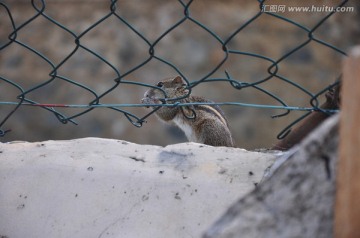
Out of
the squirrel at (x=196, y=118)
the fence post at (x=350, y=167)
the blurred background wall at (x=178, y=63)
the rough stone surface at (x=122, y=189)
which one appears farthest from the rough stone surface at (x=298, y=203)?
the blurred background wall at (x=178, y=63)

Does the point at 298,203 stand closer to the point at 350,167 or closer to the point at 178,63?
the point at 350,167

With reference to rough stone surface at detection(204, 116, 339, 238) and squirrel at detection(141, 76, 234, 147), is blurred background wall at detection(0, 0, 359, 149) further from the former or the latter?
rough stone surface at detection(204, 116, 339, 238)

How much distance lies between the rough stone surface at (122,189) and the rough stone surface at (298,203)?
0.66m

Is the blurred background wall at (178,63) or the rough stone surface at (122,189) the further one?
the blurred background wall at (178,63)

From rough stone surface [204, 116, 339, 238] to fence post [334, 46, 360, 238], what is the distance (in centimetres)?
7

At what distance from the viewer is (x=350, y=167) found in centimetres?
154

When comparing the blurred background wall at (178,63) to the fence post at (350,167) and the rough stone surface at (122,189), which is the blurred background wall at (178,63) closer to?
the rough stone surface at (122,189)

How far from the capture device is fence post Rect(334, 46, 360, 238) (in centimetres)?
154

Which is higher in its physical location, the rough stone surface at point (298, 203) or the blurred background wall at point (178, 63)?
the blurred background wall at point (178, 63)

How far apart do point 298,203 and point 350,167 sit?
15cm

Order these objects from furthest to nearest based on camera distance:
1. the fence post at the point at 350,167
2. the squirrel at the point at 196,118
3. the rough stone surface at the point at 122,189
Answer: the squirrel at the point at 196,118
the rough stone surface at the point at 122,189
the fence post at the point at 350,167

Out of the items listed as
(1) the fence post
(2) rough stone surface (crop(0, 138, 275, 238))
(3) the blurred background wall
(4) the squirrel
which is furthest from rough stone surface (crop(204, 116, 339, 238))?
(3) the blurred background wall

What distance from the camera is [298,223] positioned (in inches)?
64.0

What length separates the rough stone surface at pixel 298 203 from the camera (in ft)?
5.32
